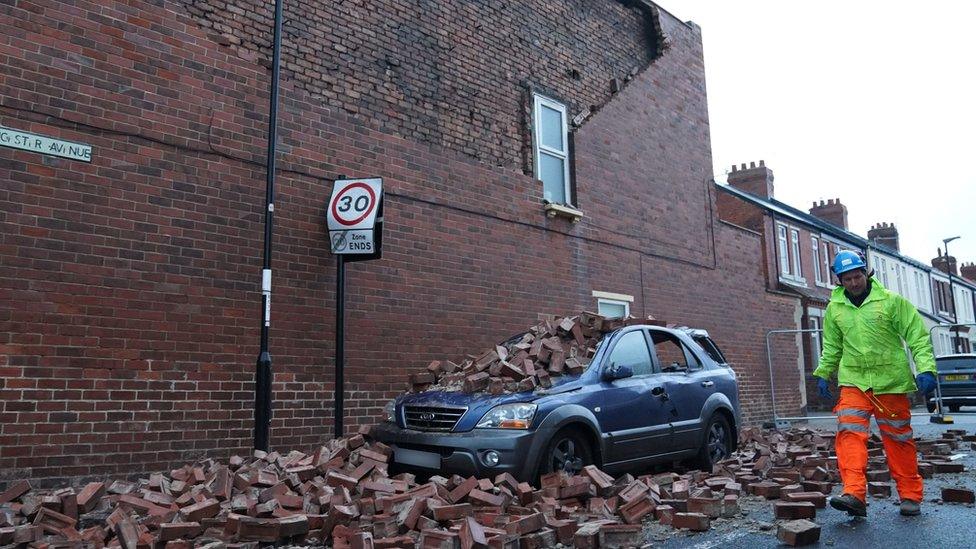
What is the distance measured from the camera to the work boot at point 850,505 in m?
5.38

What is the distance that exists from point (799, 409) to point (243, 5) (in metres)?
14.6

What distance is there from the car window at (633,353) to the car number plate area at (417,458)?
2.09 meters

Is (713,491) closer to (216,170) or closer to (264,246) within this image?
(264,246)

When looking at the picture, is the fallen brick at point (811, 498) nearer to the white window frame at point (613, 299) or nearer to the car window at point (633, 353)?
the car window at point (633, 353)

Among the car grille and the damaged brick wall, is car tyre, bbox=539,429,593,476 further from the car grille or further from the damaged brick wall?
the damaged brick wall

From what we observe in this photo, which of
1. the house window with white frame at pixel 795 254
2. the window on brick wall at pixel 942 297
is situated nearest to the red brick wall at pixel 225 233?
the house window with white frame at pixel 795 254

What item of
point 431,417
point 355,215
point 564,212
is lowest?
point 431,417

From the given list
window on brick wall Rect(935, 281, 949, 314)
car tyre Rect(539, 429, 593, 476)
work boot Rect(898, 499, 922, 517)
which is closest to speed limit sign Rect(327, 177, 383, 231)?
car tyre Rect(539, 429, 593, 476)

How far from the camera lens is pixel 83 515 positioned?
19.5 ft

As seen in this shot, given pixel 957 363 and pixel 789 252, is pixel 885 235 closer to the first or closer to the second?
pixel 789 252

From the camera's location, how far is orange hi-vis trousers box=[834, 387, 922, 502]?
557cm

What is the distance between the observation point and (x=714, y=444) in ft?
28.4

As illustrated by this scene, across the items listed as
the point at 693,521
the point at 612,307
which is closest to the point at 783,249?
the point at 612,307

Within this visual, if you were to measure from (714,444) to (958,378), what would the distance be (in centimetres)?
1371
